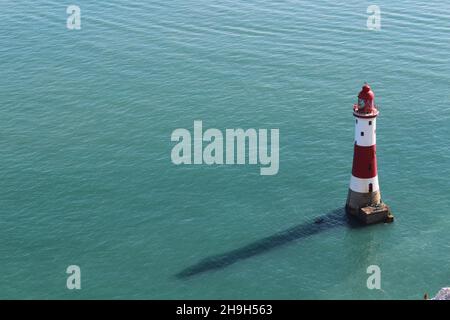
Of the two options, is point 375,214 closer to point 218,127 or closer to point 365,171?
point 365,171

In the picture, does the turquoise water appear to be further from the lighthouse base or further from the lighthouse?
the lighthouse

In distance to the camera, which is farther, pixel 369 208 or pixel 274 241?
pixel 369 208

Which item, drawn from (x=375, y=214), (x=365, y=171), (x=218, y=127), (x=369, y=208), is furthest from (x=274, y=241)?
(x=218, y=127)

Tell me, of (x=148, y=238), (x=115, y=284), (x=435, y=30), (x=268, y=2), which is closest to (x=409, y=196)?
(x=148, y=238)

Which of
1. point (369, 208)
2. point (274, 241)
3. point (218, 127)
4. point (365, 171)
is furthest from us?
point (218, 127)

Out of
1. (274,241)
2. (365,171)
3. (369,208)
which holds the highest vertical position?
(365,171)

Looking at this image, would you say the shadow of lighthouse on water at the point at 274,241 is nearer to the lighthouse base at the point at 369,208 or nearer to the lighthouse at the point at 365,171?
the lighthouse base at the point at 369,208
